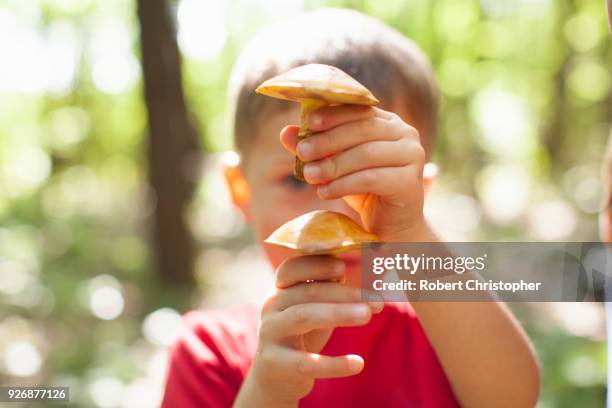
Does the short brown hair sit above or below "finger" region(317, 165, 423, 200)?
above

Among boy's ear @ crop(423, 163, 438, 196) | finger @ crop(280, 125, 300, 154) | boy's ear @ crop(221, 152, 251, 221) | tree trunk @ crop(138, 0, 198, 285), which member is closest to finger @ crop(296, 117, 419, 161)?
finger @ crop(280, 125, 300, 154)

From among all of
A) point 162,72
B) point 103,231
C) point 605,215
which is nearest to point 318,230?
point 605,215

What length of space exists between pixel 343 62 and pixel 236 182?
1.40ft

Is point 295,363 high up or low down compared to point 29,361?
up

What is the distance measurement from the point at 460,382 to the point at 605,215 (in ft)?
2.57

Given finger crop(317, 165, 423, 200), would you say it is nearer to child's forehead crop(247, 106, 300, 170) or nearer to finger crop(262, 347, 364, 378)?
finger crop(262, 347, 364, 378)

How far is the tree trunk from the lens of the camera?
5.44m

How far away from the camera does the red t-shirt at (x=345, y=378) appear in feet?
4.15

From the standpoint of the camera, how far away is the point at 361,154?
0.74 metres

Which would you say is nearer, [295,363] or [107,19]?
[295,363]

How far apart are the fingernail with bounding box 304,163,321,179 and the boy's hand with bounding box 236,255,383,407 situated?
110 millimetres

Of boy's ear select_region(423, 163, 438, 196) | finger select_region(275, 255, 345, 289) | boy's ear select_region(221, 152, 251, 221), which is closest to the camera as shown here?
finger select_region(275, 255, 345, 289)

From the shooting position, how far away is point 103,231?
31.7 feet

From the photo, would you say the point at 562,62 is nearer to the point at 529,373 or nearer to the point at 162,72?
the point at 162,72
